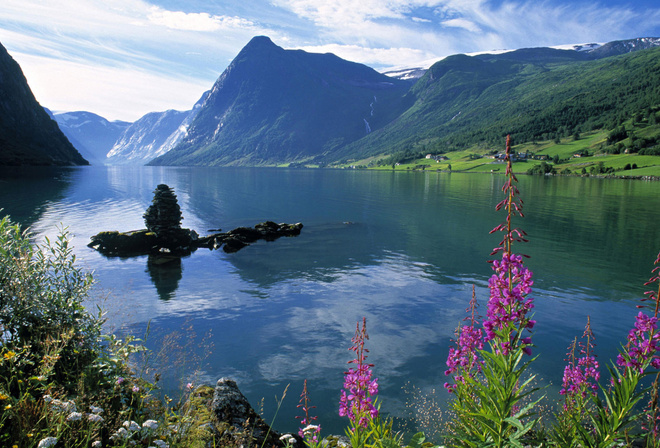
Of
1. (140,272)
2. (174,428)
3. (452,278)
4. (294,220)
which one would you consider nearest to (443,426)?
(174,428)

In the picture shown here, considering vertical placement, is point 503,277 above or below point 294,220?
above

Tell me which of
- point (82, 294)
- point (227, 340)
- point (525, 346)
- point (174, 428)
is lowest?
point (227, 340)

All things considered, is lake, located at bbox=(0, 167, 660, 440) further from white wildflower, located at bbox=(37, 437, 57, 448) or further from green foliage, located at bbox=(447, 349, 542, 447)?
white wildflower, located at bbox=(37, 437, 57, 448)

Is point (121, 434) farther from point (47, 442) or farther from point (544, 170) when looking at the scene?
point (544, 170)

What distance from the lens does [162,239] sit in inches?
1612

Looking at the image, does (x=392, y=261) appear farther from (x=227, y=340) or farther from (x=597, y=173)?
(x=597, y=173)

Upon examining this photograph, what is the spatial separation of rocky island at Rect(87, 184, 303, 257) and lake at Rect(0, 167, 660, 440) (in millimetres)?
1802

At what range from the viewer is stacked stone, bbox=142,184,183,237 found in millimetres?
41469

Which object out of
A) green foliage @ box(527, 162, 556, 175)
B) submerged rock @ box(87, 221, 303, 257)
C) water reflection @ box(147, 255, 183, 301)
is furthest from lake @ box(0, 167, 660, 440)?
green foliage @ box(527, 162, 556, 175)

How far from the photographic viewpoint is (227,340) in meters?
19.2

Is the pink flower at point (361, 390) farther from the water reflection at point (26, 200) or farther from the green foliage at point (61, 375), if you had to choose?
the water reflection at point (26, 200)

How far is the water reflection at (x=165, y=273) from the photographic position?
27.1m

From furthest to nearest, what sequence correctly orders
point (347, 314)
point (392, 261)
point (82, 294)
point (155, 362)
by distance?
point (392, 261), point (347, 314), point (155, 362), point (82, 294)

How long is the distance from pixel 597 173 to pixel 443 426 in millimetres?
191872
